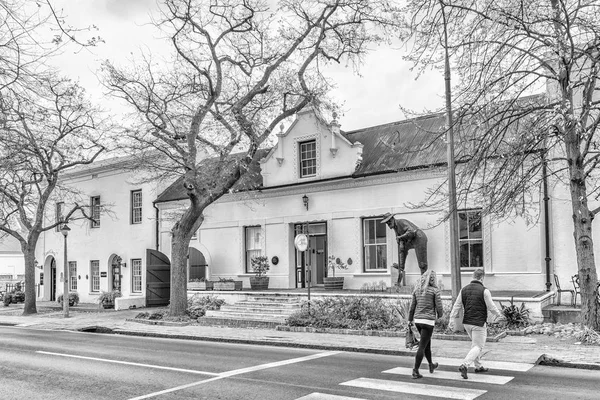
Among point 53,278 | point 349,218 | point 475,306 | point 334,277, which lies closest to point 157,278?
point 334,277

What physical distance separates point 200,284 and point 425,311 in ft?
56.8

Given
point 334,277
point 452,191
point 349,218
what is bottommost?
point 334,277

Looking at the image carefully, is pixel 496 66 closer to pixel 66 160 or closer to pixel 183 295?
pixel 183 295

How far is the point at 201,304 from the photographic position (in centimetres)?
2359

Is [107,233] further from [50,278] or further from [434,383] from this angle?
[434,383]

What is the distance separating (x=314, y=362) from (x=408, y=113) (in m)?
6.38

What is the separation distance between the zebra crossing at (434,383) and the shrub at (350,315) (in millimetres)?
5716

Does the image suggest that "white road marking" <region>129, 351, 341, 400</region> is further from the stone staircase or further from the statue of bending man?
the statue of bending man

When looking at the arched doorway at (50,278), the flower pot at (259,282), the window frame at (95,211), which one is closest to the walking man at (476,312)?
the flower pot at (259,282)

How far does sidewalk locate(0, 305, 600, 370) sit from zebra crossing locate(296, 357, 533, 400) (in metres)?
1.13

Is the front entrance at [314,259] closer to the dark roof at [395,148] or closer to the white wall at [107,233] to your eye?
the dark roof at [395,148]

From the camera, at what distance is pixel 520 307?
1672 centimetres

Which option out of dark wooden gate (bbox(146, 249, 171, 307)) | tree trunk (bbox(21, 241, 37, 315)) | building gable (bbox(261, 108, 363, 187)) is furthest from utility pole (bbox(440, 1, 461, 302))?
tree trunk (bbox(21, 241, 37, 315))

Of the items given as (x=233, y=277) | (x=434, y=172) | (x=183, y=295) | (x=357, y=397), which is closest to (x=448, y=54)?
(x=434, y=172)
